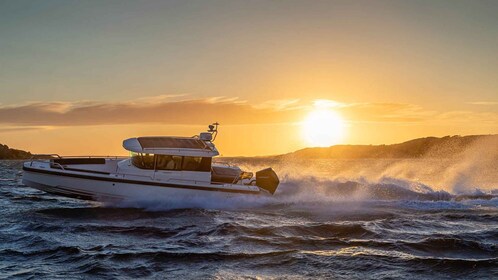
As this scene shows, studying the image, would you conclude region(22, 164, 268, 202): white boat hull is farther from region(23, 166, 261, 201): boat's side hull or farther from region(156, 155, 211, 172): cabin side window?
region(156, 155, 211, 172): cabin side window

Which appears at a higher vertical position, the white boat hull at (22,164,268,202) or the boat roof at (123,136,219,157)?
the boat roof at (123,136,219,157)

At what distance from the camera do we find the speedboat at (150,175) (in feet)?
74.4

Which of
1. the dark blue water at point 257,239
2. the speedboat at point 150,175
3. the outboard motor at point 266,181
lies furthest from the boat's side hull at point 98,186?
the outboard motor at point 266,181

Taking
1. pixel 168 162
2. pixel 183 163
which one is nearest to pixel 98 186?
pixel 168 162

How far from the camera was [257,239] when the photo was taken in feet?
54.4

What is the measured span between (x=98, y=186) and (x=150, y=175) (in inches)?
91.9

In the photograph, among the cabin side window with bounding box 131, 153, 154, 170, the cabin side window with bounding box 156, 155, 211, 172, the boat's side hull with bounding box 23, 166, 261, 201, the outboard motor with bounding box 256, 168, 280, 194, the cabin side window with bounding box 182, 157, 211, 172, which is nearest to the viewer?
the boat's side hull with bounding box 23, 166, 261, 201

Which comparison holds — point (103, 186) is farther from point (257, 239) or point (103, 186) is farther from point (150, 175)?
point (257, 239)

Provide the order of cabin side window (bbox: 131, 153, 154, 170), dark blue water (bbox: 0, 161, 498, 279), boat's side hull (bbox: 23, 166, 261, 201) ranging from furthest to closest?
1. cabin side window (bbox: 131, 153, 154, 170)
2. boat's side hull (bbox: 23, 166, 261, 201)
3. dark blue water (bbox: 0, 161, 498, 279)

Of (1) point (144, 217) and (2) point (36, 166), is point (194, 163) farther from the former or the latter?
(2) point (36, 166)

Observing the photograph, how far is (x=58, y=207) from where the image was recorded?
2445cm

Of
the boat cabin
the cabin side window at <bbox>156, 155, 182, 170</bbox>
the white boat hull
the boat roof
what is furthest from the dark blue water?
the boat roof

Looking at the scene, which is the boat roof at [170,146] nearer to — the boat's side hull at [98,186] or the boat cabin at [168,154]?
the boat cabin at [168,154]

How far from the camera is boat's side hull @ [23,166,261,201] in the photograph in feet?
74.0
